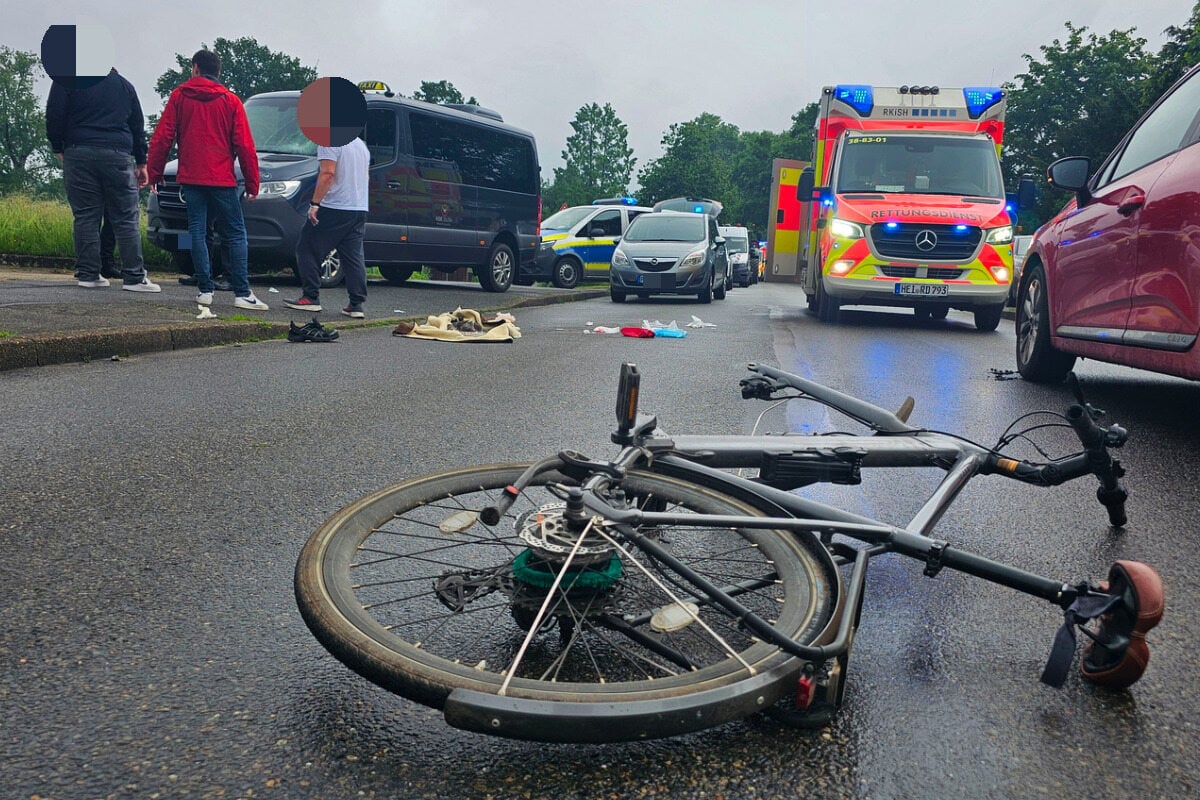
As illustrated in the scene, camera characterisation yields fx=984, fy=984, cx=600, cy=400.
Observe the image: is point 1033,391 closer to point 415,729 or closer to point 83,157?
point 415,729

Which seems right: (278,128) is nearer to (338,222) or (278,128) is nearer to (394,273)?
(338,222)

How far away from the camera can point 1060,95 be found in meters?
50.0

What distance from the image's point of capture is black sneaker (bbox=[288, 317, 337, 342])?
8.34 metres

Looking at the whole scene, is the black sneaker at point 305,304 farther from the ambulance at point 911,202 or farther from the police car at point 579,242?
the police car at point 579,242

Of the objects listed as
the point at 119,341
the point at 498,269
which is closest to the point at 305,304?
the point at 119,341

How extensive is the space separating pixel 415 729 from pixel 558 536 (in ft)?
1.49

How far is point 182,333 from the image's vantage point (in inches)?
302

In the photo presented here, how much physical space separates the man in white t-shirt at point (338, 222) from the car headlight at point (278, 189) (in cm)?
204

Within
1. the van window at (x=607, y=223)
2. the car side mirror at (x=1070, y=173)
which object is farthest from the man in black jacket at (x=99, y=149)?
the van window at (x=607, y=223)

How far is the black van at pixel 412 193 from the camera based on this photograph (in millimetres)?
11875

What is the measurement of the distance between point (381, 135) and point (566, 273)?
794 cm

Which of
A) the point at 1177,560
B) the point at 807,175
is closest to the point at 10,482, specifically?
the point at 1177,560

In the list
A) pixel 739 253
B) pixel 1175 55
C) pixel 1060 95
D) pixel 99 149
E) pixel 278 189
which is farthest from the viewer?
pixel 1060 95

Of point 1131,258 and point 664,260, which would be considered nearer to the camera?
point 1131,258
